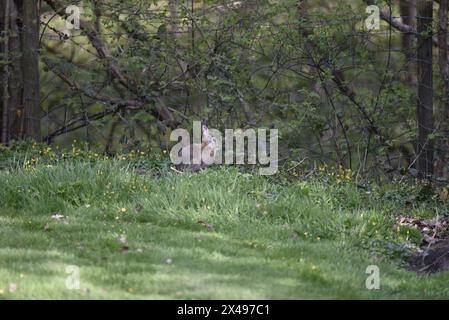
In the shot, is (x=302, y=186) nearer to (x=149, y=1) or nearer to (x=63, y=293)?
(x=63, y=293)

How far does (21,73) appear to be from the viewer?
1324cm

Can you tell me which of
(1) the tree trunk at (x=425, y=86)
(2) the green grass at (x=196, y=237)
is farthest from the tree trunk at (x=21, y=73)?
(1) the tree trunk at (x=425, y=86)

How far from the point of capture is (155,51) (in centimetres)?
1306

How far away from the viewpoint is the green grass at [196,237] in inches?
227

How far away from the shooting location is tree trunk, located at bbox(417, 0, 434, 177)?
1205cm

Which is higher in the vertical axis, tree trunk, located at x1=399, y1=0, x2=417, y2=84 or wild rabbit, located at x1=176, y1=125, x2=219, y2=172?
tree trunk, located at x1=399, y1=0, x2=417, y2=84

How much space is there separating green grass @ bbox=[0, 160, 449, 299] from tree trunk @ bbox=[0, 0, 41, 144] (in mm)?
3430

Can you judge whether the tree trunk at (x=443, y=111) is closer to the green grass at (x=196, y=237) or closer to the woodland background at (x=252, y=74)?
the woodland background at (x=252, y=74)

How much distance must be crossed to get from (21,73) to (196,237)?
724 centimetres

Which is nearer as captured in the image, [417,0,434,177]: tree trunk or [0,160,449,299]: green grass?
[0,160,449,299]: green grass

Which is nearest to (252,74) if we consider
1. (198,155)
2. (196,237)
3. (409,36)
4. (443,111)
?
(409,36)

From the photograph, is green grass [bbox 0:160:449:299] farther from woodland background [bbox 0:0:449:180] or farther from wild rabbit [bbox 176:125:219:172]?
woodland background [bbox 0:0:449:180]

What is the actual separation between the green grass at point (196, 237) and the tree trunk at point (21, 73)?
11.3 ft

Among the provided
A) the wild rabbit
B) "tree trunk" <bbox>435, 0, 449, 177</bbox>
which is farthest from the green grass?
"tree trunk" <bbox>435, 0, 449, 177</bbox>
